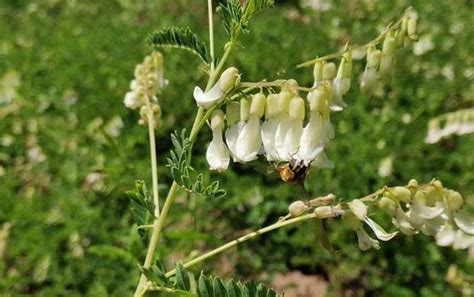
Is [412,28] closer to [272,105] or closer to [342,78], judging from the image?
[342,78]

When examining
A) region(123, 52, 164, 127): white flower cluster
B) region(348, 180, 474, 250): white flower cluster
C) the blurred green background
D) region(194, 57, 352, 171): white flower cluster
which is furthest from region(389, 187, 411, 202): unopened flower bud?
the blurred green background

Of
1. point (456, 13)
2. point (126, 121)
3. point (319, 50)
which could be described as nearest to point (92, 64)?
point (126, 121)

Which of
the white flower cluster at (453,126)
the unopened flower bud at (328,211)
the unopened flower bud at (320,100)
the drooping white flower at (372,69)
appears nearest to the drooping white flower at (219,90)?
the unopened flower bud at (320,100)

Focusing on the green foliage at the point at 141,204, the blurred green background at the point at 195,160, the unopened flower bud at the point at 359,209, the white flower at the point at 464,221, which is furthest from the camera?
the blurred green background at the point at 195,160

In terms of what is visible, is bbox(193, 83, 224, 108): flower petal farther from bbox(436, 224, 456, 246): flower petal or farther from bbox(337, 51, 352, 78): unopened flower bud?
bbox(436, 224, 456, 246): flower petal

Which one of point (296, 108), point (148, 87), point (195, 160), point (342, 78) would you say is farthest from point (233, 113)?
point (195, 160)

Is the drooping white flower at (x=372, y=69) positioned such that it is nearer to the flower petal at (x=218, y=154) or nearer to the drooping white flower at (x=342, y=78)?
the drooping white flower at (x=342, y=78)

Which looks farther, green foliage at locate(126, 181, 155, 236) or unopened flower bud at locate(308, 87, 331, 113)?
green foliage at locate(126, 181, 155, 236)
